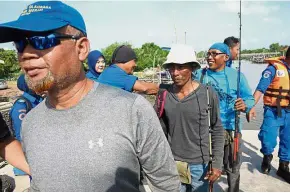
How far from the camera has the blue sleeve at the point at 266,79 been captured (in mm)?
4406

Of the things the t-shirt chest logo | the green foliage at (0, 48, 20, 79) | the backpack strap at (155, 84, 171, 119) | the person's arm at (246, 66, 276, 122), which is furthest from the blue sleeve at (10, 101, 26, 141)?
the green foliage at (0, 48, 20, 79)

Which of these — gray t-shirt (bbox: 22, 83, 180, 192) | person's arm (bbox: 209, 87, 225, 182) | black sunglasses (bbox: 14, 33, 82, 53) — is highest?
black sunglasses (bbox: 14, 33, 82, 53)

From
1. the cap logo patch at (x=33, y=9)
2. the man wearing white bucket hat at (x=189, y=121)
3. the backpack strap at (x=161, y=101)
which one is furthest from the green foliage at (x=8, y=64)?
the cap logo patch at (x=33, y=9)

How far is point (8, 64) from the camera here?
53.5m

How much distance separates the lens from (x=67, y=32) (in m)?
1.42

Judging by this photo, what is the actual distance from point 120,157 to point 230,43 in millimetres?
4619

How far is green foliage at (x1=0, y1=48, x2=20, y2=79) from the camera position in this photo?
5144 centimetres

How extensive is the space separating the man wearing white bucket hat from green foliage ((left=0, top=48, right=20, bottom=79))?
52572 mm

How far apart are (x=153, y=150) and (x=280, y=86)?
3778 mm

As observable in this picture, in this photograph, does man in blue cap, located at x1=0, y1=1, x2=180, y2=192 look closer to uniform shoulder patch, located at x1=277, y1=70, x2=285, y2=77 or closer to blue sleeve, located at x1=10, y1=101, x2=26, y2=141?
blue sleeve, located at x1=10, y1=101, x2=26, y2=141

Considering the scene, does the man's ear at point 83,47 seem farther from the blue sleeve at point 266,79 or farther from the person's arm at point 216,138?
the blue sleeve at point 266,79

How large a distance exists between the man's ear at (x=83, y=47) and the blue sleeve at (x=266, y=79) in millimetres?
3598

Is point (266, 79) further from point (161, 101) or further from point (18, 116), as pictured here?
point (18, 116)

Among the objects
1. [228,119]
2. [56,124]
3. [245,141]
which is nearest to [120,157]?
[56,124]
